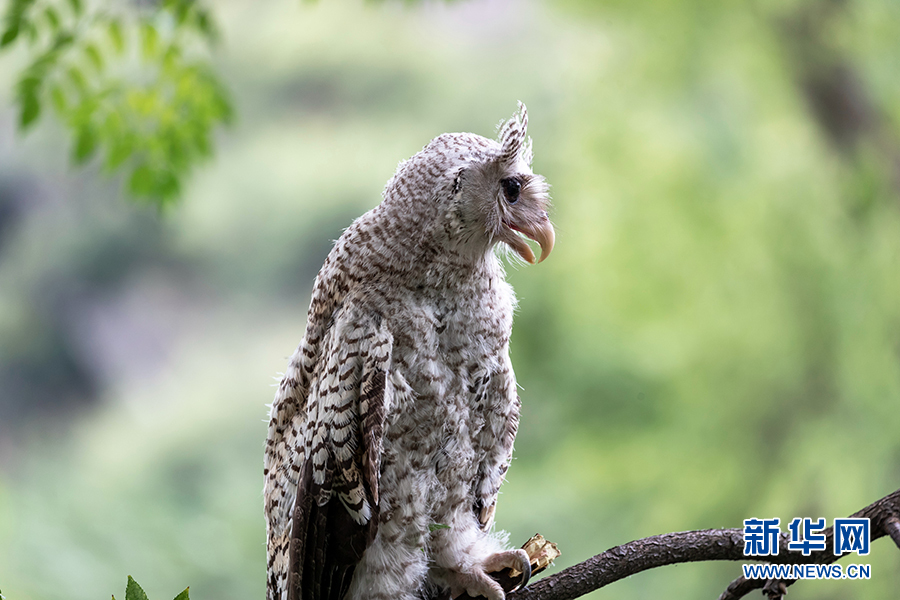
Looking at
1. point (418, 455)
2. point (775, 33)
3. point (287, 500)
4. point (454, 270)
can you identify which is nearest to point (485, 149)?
point (454, 270)

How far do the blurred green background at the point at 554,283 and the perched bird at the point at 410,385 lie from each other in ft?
5.57

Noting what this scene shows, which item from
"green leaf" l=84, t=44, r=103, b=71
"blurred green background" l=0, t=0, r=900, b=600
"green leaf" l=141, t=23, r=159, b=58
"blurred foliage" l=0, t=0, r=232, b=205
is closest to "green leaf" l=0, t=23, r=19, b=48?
"blurred foliage" l=0, t=0, r=232, b=205

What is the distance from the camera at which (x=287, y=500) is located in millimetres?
1173

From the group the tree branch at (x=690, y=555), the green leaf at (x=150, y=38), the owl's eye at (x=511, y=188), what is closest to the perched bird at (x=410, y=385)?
the owl's eye at (x=511, y=188)

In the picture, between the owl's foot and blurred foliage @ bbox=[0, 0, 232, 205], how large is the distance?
5.15ft

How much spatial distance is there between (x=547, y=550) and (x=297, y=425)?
0.42 meters

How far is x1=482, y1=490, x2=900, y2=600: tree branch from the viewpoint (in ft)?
2.97

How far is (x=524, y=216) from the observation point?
1138 millimetres

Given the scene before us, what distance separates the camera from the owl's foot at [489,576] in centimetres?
114

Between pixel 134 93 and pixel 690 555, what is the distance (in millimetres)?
2018

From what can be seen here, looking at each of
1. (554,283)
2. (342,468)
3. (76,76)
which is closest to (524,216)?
(342,468)

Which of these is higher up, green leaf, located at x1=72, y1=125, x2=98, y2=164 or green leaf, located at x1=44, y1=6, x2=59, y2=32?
green leaf, located at x1=44, y1=6, x2=59, y2=32

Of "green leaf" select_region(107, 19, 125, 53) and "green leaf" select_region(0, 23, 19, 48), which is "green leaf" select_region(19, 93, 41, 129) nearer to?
"green leaf" select_region(0, 23, 19, 48)

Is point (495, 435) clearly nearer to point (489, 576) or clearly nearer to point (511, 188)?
point (489, 576)
